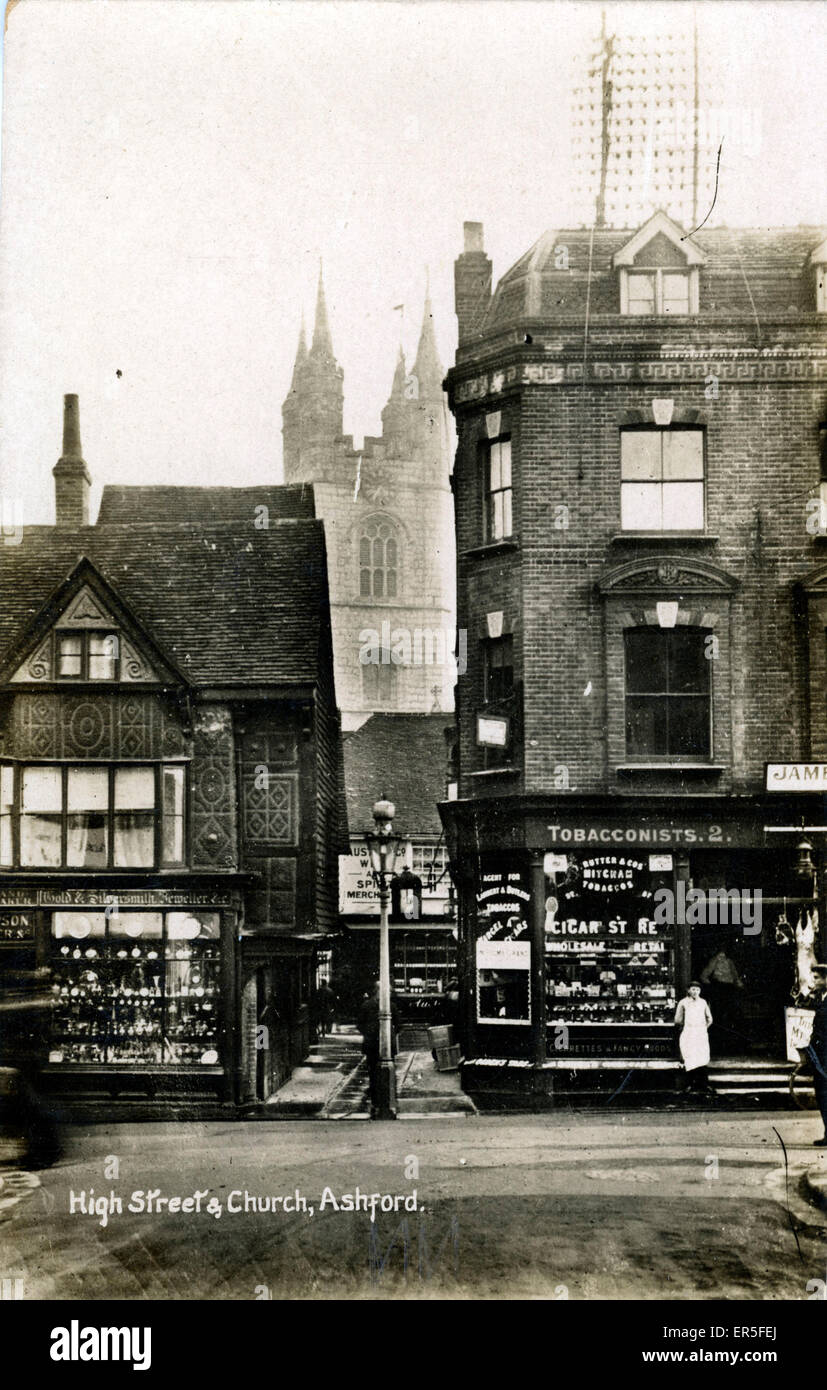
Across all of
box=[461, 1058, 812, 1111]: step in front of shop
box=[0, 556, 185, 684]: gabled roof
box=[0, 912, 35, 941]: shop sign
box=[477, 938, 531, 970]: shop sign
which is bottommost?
box=[461, 1058, 812, 1111]: step in front of shop

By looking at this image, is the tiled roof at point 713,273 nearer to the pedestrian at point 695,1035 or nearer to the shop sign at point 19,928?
the pedestrian at point 695,1035

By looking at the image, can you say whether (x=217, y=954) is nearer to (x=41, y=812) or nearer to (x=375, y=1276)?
(x=41, y=812)

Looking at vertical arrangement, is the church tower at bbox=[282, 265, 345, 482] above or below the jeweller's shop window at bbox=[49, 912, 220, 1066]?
above

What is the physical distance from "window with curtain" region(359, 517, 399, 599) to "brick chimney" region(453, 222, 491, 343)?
837 cm

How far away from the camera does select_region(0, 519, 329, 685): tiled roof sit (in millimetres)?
17234

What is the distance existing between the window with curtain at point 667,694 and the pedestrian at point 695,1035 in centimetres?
322

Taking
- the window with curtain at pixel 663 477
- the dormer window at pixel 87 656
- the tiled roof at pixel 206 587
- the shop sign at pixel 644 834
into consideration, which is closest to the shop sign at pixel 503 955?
the shop sign at pixel 644 834

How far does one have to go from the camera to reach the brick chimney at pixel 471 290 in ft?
57.0

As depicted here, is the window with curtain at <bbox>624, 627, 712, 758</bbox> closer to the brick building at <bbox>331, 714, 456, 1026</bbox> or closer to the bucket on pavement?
the brick building at <bbox>331, 714, 456, 1026</bbox>

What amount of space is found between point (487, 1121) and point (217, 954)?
446 cm

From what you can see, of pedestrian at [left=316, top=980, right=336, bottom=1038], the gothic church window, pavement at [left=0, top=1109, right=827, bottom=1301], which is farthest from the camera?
pedestrian at [left=316, top=980, right=336, bottom=1038]

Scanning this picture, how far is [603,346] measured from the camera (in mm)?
17641

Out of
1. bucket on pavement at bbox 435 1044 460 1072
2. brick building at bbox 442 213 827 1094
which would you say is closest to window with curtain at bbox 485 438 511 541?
brick building at bbox 442 213 827 1094
